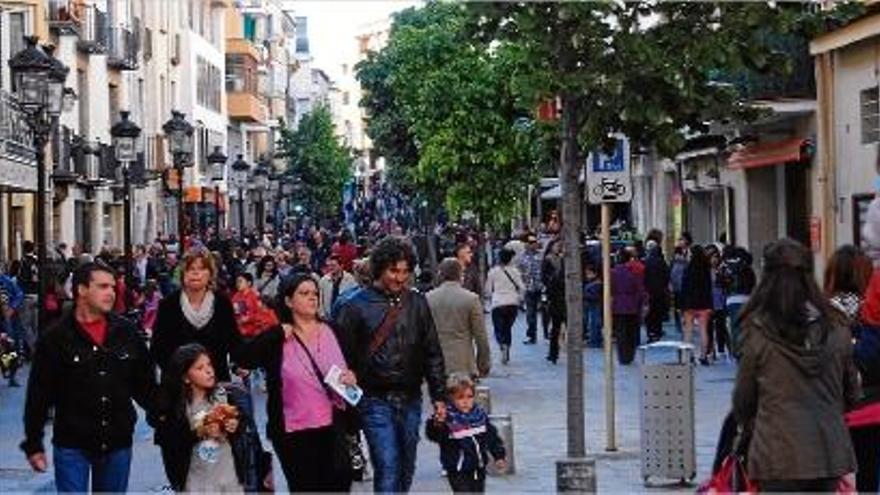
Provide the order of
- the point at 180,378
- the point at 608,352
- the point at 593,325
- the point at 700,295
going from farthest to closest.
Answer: the point at 593,325, the point at 700,295, the point at 608,352, the point at 180,378

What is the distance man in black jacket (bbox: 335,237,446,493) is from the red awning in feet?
66.3

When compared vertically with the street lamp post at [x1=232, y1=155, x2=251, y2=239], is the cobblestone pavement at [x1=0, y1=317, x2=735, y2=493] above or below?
below

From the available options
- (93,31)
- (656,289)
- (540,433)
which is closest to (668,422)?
(540,433)

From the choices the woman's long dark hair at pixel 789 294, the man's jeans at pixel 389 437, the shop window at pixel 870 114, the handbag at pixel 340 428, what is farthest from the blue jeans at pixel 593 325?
the woman's long dark hair at pixel 789 294

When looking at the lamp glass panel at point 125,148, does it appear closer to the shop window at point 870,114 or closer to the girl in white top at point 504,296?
the girl in white top at point 504,296

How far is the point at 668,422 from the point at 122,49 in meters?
38.6

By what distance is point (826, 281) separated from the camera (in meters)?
11.1

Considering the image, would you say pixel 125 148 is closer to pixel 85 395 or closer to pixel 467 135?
pixel 467 135

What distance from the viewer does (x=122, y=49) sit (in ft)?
166

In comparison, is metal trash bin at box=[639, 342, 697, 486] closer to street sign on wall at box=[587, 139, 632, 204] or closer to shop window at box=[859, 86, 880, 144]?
street sign on wall at box=[587, 139, 632, 204]

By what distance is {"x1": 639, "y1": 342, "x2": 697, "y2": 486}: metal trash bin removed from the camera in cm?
1383

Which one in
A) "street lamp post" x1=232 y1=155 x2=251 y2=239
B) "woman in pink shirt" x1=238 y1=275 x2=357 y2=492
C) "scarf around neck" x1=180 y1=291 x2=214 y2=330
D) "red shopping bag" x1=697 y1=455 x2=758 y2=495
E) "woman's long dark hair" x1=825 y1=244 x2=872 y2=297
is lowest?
"red shopping bag" x1=697 y1=455 x2=758 y2=495

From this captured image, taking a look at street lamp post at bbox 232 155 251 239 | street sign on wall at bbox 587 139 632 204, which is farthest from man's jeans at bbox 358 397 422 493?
street lamp post at bbox 232 155 251 239

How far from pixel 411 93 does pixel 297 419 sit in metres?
28.1
